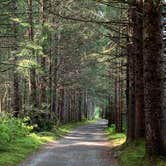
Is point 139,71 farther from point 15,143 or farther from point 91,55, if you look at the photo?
point 91,55

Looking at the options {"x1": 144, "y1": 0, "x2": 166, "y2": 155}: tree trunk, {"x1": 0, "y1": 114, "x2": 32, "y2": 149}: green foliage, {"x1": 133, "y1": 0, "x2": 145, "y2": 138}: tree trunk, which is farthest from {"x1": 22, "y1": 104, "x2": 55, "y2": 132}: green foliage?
{"x1": 144, "y1": 0, "x2": 166, "y2": 155}: tree trunk

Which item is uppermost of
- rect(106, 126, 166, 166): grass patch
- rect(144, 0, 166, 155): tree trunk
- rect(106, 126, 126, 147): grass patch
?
rect(144, 0, 166, 155): tree trunk

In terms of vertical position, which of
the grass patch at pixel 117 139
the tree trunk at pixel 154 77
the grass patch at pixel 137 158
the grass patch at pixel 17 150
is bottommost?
the grass patch at pixel 117 139

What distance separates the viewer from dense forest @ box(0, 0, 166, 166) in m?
12.3

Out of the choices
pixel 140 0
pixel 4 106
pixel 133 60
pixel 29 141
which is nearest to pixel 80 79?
pixel 4 106

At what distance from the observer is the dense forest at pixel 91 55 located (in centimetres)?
1232

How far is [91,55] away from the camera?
2830 centimetres

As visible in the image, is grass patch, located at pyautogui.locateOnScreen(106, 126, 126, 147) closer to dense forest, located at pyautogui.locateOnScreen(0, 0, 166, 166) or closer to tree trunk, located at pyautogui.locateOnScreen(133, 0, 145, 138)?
dense forest, located at pyautogui.locateOnScreen(0, 0, 166, 166)

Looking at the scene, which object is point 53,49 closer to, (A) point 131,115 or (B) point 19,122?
(B) point 19,122

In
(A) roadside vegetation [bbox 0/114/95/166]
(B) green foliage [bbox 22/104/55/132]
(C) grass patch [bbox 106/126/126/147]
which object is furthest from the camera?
(B) green foliage [bbox 22/104/55/132]

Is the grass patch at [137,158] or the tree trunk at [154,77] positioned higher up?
the tree trunk at [154,77]

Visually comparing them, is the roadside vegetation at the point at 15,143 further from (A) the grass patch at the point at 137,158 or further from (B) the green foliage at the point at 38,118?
(A) the grass patch at the point at 137,158

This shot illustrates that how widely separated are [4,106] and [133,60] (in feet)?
133

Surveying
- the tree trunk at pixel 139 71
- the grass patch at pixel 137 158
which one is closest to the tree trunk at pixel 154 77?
the grass patch at pixel 137 158
